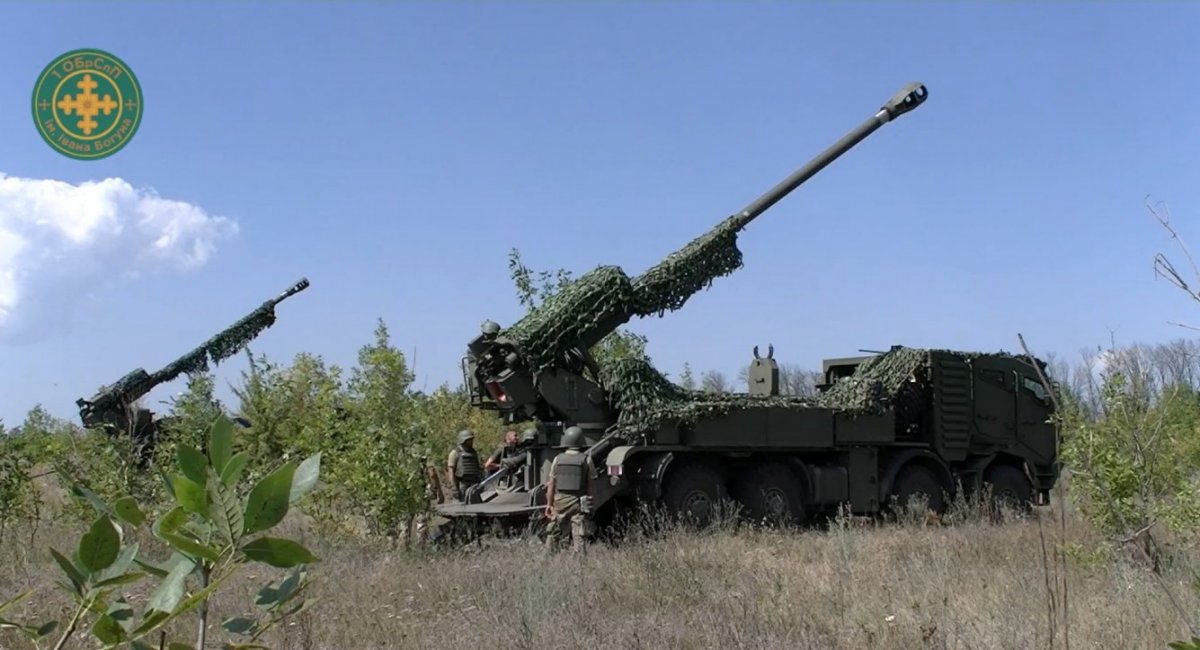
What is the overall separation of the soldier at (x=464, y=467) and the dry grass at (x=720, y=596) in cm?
292

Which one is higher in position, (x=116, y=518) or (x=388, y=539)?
(x=116, y=518)

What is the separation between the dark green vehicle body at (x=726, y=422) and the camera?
12617 millimetres

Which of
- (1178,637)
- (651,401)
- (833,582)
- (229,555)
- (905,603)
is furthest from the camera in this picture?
(651,401)

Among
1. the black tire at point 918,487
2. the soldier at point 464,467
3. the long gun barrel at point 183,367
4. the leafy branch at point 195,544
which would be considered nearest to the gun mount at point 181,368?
the long gun barrel at point 183,367

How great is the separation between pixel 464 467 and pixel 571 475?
2.69m

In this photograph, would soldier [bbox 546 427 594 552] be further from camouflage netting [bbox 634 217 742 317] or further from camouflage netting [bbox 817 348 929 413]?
camouflage netting [bbox 817 348 929 413]

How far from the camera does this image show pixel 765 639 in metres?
5.83

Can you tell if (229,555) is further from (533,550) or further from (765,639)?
(533,550)

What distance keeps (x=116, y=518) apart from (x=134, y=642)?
0.17 m

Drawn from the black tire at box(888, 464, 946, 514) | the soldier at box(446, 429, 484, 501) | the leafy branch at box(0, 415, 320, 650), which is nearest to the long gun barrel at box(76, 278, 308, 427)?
the soldier at box(446, 429, 484, 501)

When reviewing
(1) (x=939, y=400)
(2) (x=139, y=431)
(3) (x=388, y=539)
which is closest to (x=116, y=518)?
(3) (x=388, y=539)

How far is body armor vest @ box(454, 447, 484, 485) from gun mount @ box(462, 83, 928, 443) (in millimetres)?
1048

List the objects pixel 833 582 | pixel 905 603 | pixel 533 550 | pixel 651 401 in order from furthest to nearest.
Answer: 1. pixel 651 401
2. pixel 533 550
3. pixel 833 582
4. pixel 905 603

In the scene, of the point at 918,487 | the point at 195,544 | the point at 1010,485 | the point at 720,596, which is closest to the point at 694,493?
the point at 918,487
